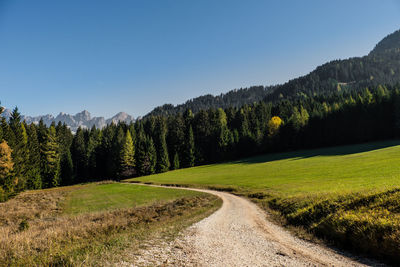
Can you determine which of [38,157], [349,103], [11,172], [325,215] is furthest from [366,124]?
[38,157]

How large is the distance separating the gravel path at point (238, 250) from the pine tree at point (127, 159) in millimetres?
72748

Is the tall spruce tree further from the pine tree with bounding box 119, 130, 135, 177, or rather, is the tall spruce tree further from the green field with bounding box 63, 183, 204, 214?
the pine tree with bounding box 119, 130, 135, 177

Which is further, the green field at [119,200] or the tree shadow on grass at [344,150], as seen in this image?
the tree shadow on grass at [344,150]

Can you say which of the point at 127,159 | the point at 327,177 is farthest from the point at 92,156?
the point at 327,177

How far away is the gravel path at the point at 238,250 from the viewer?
860 cm

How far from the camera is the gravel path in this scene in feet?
28.2

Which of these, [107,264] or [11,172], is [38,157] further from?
[107,264]

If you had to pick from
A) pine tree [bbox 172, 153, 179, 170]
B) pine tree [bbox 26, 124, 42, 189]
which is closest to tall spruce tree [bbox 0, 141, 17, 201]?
pine tree [bbox 26, 124, 42, 189]

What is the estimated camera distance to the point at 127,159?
81562 millimetres

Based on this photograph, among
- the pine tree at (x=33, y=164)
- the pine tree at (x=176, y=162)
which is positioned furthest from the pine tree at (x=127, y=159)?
the pine tree at (x=33, y=164)

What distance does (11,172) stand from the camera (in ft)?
154

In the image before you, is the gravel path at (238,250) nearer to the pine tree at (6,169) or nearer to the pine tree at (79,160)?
the pine tree at (6,169)

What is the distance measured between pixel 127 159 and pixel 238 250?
77624mm

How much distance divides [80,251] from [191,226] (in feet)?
24.0
